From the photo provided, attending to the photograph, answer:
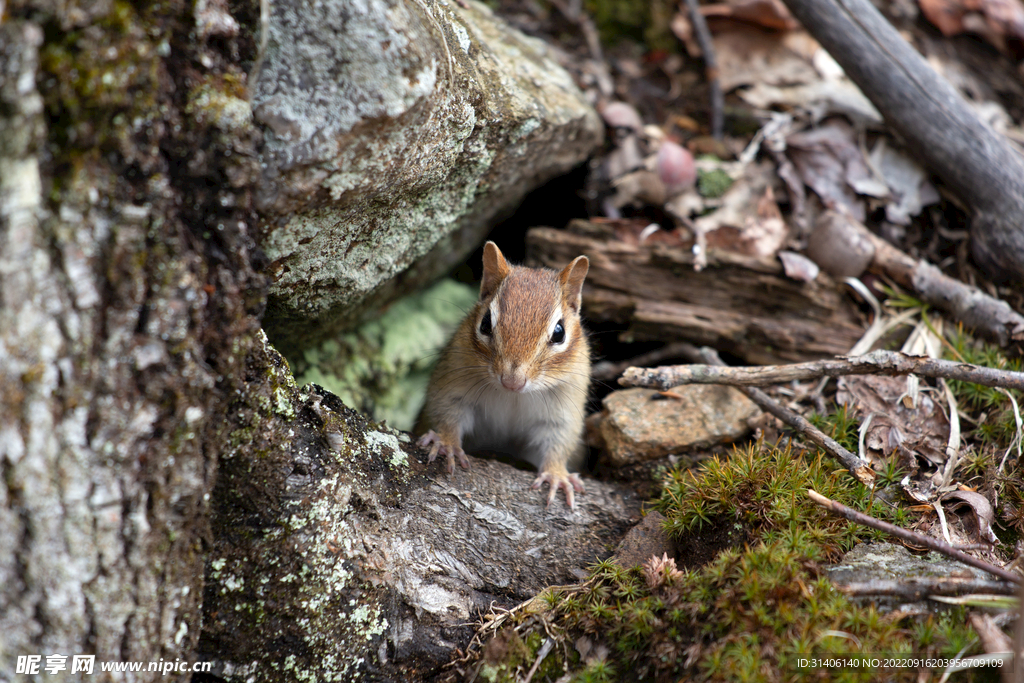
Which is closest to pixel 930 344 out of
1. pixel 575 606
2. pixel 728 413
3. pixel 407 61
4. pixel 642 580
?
pixel 728 413

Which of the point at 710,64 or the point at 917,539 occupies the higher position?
the point at 710,64

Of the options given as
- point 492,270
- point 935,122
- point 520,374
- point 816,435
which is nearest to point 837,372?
point 816,435

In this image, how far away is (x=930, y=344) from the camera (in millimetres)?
4145

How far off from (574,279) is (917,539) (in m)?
2.33

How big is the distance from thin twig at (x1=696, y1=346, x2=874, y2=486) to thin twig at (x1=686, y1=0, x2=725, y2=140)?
9.10 feet

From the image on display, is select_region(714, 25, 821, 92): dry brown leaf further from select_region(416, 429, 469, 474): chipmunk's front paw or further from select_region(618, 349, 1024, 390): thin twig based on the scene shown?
select_region(416, 429, 469, 474): chipmunk's front paw

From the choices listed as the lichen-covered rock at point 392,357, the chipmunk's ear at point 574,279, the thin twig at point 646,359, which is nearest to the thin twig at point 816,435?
the thin twig at point 646,359

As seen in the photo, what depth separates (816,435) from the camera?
341cm

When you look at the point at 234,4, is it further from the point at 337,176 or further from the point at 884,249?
the point at 884,249

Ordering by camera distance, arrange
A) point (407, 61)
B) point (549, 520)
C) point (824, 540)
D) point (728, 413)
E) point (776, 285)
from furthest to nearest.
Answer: point (776, 285) < point (728, 413) < point (549, 520) < point (824, 540) < point (407, 61)

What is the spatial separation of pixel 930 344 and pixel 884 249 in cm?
80

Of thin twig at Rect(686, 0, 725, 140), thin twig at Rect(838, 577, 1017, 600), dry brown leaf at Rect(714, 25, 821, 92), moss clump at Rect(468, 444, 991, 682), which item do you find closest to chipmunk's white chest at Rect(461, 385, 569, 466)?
moss clump at Rect(468, 444, 991, 682)

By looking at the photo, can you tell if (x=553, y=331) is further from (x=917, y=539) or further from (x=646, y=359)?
(x=917, y=539)

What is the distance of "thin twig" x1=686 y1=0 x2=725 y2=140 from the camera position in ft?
18.4
